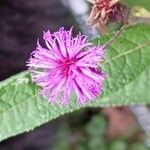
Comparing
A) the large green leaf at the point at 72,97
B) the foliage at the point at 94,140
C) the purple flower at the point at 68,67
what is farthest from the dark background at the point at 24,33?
the purple flower at the point at 68,67

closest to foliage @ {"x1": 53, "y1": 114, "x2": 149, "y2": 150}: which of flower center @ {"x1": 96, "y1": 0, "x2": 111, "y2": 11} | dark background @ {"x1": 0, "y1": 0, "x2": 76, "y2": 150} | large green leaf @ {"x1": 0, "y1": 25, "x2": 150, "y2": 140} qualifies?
dark background @ {"x1": 0, "y1": 0, "x2": 76, "y2": 150}

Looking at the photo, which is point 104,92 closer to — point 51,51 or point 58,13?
point 51,51

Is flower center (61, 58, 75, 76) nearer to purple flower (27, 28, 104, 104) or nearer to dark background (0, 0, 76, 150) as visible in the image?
purple flower (27, 28, 104, 104)

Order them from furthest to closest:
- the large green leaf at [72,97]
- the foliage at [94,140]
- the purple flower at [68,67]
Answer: the foliage at [94,140] → the large green leaf at [72,97] → the purple flower at [68,67]

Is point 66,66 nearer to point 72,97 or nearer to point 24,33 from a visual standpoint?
point 72,97

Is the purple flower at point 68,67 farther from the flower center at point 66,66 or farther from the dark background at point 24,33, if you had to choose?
the dark background at point 24,33

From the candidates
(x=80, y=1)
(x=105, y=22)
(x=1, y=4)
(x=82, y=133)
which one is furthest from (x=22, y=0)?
(x=105, y=22)

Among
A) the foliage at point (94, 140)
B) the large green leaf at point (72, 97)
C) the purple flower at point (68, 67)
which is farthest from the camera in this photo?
the foliage at point (94, 140)
